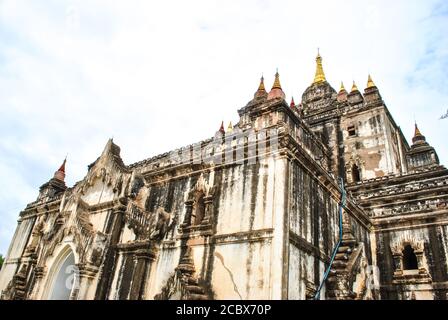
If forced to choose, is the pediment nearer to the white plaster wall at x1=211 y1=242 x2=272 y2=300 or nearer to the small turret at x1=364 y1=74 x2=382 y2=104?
the white plaster wall at x1=211 y1=242 x2=272 y2=300

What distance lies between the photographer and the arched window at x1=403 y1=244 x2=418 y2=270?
58.0ft

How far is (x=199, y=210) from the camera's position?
13453mm

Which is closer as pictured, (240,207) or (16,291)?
(240,207)

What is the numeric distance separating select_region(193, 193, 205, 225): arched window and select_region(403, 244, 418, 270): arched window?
10718 millimetres

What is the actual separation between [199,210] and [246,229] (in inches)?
101

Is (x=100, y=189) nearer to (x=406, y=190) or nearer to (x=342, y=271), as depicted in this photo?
(x=342, y=271)

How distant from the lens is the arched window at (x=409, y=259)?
1769 cm

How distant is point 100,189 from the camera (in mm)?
17219

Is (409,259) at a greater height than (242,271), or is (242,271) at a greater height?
(409,259)

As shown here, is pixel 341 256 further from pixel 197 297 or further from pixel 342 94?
pixel 342 94

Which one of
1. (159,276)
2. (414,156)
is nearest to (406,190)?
(414,156)

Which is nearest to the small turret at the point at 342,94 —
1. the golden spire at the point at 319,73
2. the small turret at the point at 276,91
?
the golden spire at the point at 319,73

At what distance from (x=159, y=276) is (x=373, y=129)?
19.0m

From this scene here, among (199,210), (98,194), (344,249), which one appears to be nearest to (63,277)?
(98,194)
